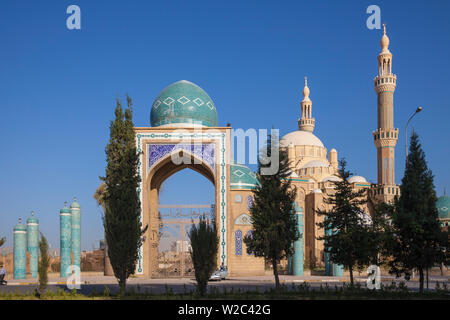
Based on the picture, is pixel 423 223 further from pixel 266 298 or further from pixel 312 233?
pixel 312 233

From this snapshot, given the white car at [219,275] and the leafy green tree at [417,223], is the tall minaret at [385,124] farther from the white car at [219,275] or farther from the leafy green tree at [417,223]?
the leafy green tree at [417,223]

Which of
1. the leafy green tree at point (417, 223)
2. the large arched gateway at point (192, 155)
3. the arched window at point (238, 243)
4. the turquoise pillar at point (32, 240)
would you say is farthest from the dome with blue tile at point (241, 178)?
the leafy green tree at point (417, 223)

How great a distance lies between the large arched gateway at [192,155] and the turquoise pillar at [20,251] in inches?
246

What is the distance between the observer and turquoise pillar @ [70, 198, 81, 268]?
27906mm

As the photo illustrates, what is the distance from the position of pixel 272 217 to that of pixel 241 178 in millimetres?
14976

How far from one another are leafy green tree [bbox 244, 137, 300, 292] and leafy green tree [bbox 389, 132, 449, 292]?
3.14 m

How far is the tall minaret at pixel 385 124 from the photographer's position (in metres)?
42.8

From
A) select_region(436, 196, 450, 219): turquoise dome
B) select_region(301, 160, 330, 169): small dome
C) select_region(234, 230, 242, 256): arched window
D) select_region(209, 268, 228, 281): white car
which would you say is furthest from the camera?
select_region(301, 160, 330, 169): small dome

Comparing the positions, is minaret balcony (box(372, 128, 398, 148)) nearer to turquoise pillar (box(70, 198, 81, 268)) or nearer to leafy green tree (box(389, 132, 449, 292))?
turquoise pillar (box(70, 198, 81, 268))

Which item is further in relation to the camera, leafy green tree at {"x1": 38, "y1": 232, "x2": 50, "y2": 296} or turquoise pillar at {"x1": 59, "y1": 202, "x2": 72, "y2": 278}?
turquoise pillar at {"x1": 59, "y1": 202, "x2": 72, "y2": 278}

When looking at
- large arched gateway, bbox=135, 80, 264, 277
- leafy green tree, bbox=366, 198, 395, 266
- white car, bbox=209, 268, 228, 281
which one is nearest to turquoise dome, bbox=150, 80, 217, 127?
large arched gateway, bbox=135, 80, 264, 277
